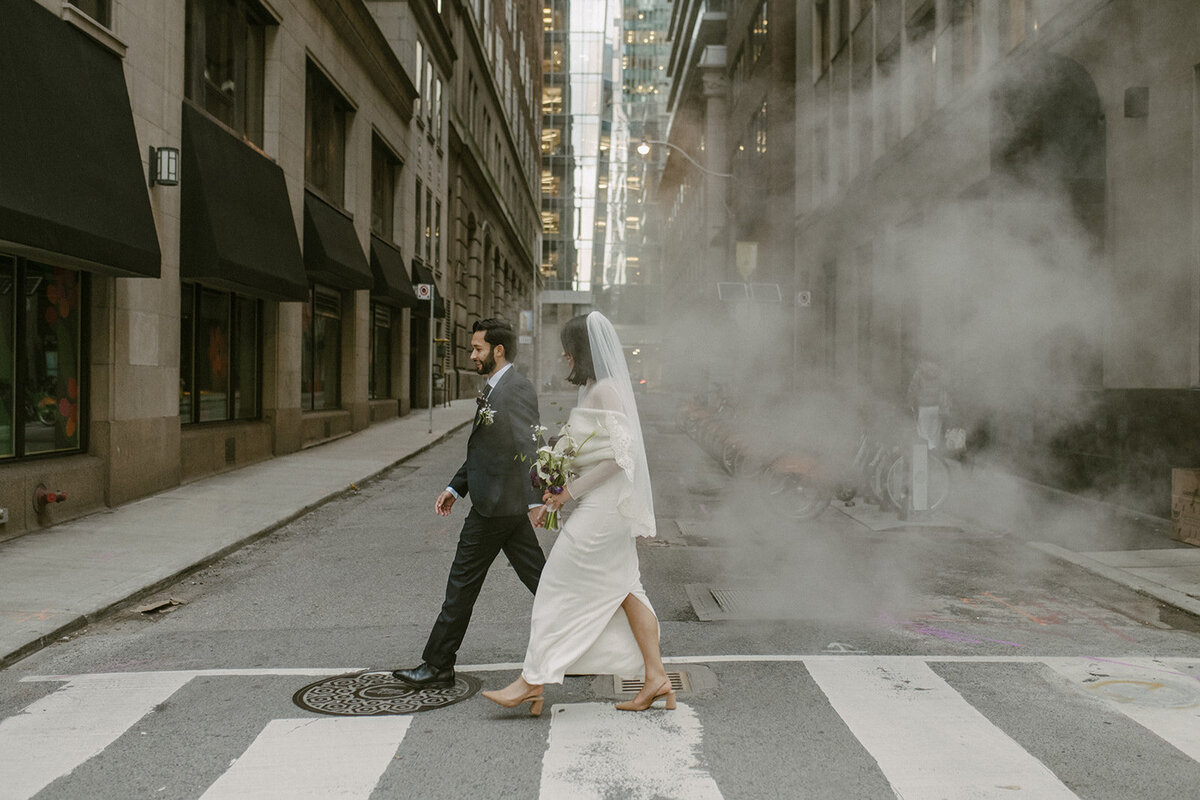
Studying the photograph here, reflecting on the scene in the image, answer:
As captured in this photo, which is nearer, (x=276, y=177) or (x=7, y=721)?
(x=7, y=721)

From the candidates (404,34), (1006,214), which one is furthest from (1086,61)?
(404,34)

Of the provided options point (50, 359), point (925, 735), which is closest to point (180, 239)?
point (50, 359)

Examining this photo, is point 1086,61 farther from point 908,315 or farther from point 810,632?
point 810,632

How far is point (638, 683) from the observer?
407cm

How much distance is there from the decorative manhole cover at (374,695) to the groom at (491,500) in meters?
0.05

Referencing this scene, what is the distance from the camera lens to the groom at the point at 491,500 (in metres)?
3.91

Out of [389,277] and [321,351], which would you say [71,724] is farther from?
[389,277]

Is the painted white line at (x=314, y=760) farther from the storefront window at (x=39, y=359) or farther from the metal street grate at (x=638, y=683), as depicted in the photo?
the storefront window at (x=39, y=359)

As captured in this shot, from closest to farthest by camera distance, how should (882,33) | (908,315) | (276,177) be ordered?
(908,315)
(882,33)
(276,177)

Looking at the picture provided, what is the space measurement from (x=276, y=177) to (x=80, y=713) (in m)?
10.1

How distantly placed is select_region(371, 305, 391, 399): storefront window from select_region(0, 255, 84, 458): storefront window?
38.1ft

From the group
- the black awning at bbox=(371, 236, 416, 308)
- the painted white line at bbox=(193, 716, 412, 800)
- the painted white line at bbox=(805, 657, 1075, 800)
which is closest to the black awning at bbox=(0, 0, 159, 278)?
the painted white line at bbox=(193, 716, 412, 800)

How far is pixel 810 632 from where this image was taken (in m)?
4.82

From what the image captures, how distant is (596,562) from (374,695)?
1123 mm
